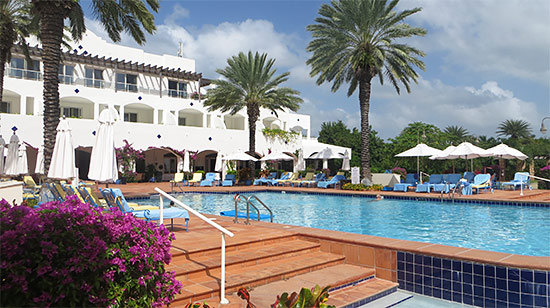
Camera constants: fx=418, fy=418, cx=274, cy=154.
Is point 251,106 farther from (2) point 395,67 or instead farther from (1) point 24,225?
(1) point 24,225

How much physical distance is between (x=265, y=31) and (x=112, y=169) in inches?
193

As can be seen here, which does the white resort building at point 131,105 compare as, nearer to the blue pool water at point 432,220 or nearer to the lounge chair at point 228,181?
the lounge chair at point 228,181

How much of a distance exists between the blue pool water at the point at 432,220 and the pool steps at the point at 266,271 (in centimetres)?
352

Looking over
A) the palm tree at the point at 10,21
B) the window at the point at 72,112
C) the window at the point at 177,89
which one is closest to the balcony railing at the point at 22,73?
the window at the point at 72,112

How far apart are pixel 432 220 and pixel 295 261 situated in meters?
6.85

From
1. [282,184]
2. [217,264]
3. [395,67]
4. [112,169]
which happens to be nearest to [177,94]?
[282,184]

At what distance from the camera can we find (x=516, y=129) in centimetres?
5828

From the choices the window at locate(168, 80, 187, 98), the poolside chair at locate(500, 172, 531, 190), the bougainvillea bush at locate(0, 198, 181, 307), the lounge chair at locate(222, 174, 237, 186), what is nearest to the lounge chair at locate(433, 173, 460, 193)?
the poolside chair at locate(500, 172, 531, 190)

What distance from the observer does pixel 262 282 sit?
527cm

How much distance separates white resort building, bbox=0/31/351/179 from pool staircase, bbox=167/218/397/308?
20.8 m

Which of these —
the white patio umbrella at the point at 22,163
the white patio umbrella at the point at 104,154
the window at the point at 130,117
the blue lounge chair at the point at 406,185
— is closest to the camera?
the white patio umbrella at the point at 104,154

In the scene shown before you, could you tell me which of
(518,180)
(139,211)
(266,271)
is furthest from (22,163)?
(518,180)

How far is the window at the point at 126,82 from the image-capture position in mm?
31867

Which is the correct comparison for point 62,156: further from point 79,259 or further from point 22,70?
point 22,70
